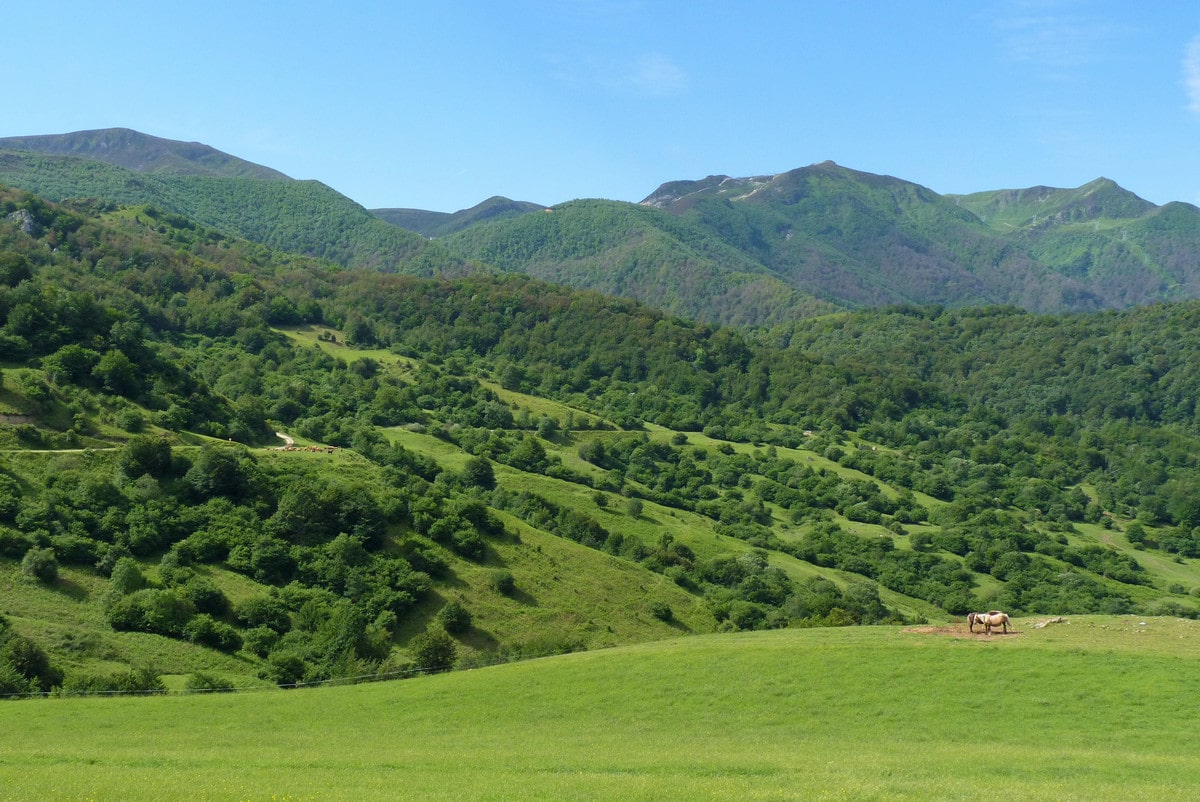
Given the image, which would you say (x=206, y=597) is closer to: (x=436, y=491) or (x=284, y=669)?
(x=284, y=669)

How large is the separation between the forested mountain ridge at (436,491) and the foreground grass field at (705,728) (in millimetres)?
8580

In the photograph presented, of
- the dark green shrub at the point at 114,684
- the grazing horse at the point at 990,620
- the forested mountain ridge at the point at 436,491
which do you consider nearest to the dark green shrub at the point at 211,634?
the forested mountain ridge at the point at 436,491

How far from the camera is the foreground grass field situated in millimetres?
19984

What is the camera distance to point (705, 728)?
28844 mm

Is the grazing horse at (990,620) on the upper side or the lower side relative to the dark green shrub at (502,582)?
upper

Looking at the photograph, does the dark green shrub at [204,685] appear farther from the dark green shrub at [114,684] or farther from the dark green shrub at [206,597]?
the dark green shrub at [206,597]

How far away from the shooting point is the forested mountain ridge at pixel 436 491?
4984 centimetres

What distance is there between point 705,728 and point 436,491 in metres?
45.9

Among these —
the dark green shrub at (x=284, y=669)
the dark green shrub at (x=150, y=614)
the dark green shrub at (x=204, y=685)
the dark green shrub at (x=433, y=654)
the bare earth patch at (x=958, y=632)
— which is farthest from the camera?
the dark green shrub at (x=150, y=614)

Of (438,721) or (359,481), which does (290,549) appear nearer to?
(359,481)

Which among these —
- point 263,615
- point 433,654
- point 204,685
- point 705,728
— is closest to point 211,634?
point 263,615

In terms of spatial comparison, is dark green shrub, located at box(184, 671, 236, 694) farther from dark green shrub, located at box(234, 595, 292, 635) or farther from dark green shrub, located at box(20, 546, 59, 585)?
dark green shrub, located at box(20, 546, 59, 585)

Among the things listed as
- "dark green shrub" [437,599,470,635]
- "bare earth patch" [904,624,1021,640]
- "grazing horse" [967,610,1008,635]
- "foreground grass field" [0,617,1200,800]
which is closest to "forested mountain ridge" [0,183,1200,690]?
"dark green shrub" [437,599,470,635]

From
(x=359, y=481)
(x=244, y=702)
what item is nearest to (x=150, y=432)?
(x=359, y=481)
